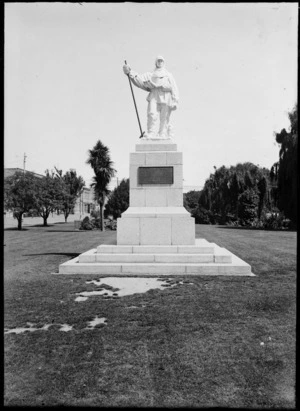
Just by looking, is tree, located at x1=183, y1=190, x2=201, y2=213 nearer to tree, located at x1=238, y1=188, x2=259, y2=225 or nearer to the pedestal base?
tree, located at x1=238, y1=188, x2=259, y2=225

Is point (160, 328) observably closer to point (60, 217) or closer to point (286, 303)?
point (286, 303)

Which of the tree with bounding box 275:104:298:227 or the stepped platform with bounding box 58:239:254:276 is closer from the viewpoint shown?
the stepped platform with bounding box 58:239:254:276

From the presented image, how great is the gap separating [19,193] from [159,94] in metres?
23.3

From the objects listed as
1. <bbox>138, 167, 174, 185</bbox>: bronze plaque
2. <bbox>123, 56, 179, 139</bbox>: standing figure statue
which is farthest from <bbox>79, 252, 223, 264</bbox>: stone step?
<bbox>123, 56, 179, 139</bbox>: standing figure statue

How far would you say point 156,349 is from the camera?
4145 millimetres

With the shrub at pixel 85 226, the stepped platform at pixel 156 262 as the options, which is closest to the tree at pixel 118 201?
the shrub at pixel 85 226

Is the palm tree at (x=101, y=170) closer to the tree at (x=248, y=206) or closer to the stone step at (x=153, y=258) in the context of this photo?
the tree at (x=248, y=206)

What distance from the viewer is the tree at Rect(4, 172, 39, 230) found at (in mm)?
31219

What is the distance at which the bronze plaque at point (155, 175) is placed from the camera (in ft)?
36.4

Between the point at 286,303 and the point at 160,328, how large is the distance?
8.52 ft

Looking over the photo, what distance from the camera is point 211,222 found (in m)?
47.4

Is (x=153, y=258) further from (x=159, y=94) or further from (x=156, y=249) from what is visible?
(x=159, y=94)

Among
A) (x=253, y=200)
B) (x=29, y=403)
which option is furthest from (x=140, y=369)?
(x=253, y=200)

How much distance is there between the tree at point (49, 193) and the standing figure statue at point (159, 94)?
76.8 feet
